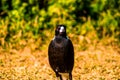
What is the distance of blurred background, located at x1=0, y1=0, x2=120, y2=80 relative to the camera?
347 inches

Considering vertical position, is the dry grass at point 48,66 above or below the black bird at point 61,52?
below

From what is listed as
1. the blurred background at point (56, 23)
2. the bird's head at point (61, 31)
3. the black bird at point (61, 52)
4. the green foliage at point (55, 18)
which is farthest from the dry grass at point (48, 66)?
the bird's head at point (61, 31)

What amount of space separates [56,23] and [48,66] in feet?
6.55

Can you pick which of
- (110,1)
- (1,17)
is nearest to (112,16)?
(110,1)

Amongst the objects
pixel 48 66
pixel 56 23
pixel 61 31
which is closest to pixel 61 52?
pixel 61 31

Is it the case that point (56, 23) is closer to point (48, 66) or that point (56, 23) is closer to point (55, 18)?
point (55, 18)

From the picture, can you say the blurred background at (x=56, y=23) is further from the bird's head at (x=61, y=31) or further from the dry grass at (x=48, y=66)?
the bird's head at (x=61, y=31)

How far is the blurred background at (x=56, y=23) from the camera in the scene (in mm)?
8805

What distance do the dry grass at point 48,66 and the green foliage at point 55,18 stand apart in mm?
497

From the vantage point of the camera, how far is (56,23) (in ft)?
30.3

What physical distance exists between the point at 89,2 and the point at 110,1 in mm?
500

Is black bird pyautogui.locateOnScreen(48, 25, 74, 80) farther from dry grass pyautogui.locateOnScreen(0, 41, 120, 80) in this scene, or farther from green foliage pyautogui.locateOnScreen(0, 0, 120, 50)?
green foliage pyautogui.locateOnScreen(0, 0, 120, 50)

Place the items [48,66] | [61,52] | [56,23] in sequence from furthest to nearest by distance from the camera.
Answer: [56,23]
[48,66]
[61,52]

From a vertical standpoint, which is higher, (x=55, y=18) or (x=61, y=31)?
(x=61, y=31)
